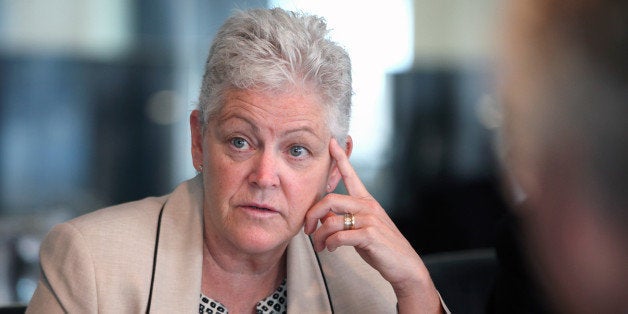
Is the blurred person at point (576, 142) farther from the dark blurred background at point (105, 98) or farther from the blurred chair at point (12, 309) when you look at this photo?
the dark blurred background at point (105, 98)

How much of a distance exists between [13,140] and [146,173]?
734 millimetres

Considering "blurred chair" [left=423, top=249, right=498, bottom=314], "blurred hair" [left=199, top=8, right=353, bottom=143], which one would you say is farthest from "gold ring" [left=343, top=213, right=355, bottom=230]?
"blurred chair" [left=423, top=249, right=498, bottom=314]

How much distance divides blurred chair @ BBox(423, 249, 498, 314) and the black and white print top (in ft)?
1.81

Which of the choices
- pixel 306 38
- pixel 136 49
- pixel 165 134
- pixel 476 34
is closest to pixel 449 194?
pixel 476 34

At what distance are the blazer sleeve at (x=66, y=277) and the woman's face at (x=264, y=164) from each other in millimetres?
348

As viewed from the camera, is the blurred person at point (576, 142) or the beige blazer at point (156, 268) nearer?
the blurred person at point (576, 142)

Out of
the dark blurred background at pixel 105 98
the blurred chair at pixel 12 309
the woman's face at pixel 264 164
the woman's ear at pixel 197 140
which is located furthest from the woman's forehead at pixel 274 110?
the dark blurred background at pixel 105 98

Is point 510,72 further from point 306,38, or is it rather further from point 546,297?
point 306,38

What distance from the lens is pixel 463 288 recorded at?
96.4 inches

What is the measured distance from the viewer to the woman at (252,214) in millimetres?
1824

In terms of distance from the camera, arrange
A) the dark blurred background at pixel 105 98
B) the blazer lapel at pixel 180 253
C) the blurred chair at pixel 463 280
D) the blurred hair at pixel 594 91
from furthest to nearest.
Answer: the dark blurred background at pixel 105 98 → the blurred chair at pixel 463 280 → the blazer lapel at pixel 180 253 → the blurred hair at pixel 594 91

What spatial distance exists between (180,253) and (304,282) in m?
0.35

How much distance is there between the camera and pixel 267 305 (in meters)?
2.03

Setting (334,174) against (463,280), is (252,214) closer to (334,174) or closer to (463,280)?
(334,174)
